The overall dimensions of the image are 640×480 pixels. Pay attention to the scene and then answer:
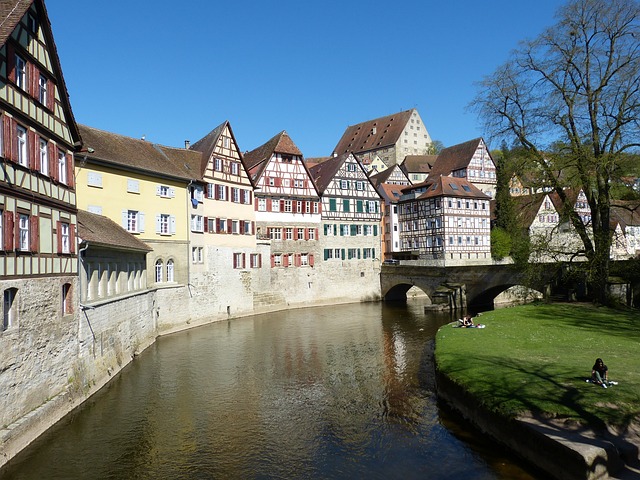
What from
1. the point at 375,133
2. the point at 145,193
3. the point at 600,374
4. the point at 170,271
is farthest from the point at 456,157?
the point at 600,374

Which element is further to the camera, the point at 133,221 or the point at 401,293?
the point at 401,293

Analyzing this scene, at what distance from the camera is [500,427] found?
10.9 m

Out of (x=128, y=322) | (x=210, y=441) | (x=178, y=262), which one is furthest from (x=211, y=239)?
(x=210, y=441)

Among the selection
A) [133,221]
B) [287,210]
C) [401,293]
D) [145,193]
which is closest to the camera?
[133,221]

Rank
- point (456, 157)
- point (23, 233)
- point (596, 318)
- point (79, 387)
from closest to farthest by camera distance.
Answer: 1. point (23, 233)
2. point (79, 387)
3. point (596, 318)
4. point (456, 157)

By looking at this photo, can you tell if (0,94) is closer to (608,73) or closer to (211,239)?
(211,239)

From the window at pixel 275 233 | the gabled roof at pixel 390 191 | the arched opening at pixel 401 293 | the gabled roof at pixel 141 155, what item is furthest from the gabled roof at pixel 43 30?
the gabled roof at pixel 390 191

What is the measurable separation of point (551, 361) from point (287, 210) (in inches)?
1157

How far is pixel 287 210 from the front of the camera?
135 ft

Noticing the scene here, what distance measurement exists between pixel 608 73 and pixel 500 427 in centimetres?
1932

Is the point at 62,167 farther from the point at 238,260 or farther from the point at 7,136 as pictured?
the point at 238,260

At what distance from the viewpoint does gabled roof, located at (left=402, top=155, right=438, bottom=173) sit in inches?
2933

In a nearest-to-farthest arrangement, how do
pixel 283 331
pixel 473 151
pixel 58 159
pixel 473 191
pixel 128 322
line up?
pixel 58 159 → pixel 128 322 → pixel 283 331 → pixel 473 191 → pixel 473 151

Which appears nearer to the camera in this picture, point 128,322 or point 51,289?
point 51,289
